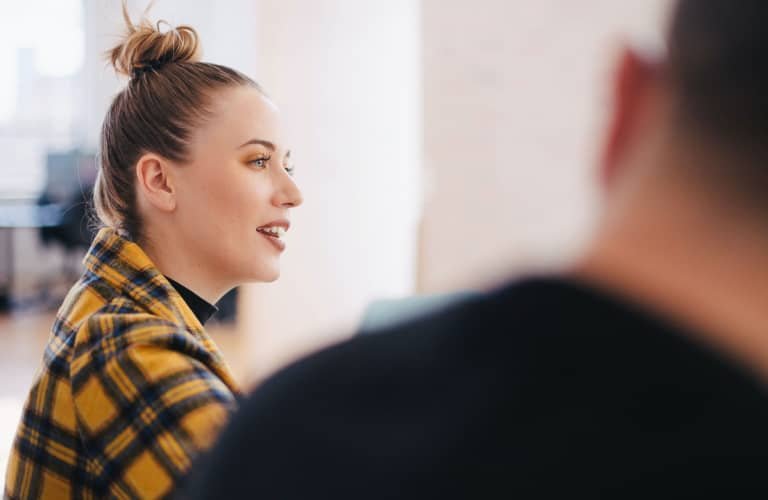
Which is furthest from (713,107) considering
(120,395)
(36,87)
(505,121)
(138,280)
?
(36,87)

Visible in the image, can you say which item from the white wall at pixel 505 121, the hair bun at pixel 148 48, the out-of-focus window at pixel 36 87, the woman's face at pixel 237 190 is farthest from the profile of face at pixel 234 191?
the out-of-focus window at pixel 36 87

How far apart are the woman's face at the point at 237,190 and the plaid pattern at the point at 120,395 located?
17cm

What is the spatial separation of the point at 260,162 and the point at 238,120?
8 cm

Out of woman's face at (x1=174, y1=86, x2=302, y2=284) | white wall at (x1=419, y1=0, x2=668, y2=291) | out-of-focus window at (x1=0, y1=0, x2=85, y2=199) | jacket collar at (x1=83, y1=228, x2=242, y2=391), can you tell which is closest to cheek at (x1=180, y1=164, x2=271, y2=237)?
woman's face at (x1=174, y1=86, x2=302, y2=284)

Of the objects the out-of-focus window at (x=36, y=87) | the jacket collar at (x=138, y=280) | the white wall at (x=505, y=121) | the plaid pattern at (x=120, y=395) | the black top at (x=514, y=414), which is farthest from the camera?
the out-of-focus window at (x=36, y=87)

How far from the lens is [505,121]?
373 cm

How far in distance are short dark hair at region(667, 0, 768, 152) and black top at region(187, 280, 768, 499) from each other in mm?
81

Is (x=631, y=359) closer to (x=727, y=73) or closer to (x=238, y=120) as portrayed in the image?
(x=727, y=73)

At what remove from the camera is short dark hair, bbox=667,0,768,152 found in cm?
33

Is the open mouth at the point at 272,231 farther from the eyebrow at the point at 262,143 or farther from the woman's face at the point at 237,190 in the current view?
the eyebrow at the point at 262,143

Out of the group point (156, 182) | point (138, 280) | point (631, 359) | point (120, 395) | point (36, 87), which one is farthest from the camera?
point (36, 87)

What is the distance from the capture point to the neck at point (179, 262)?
4.21ft

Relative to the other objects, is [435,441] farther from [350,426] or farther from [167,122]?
[167,122]

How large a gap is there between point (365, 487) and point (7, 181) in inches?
296
